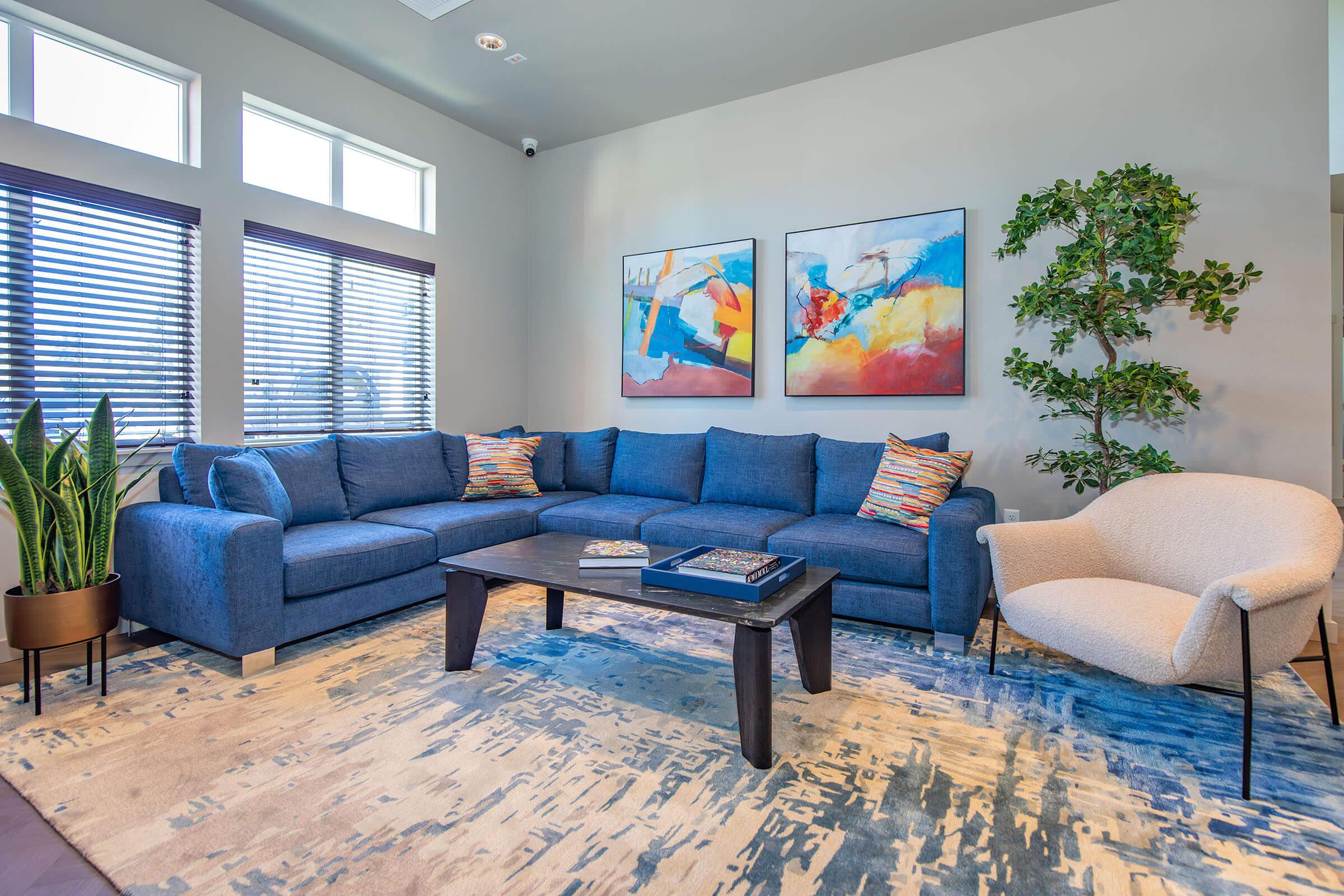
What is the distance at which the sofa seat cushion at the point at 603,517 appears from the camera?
3.43 metres

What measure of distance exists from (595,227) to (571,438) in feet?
5.29

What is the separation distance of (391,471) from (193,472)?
0.96 meters

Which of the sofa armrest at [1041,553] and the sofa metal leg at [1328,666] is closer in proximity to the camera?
the sofa metal leg at [1328,666]

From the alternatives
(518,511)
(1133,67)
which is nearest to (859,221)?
(1133,67)

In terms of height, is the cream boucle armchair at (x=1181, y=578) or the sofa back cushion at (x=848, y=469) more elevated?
the sofa back cushion at (x=848, y=469)

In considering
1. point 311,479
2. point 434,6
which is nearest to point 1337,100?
point 434,6

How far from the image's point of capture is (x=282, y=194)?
347 centimetres

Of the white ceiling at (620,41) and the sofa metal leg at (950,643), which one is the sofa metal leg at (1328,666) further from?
the white ceiling at (620,41)

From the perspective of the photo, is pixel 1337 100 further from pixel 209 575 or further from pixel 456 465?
pixel 209 575

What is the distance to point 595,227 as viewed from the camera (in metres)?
4.75

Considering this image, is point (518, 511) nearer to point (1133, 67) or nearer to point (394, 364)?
point (394, 364)

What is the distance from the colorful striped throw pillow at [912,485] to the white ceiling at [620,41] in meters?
2.04

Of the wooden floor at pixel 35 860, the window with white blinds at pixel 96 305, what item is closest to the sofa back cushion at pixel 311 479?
the window with white blinds at pixel 96 305

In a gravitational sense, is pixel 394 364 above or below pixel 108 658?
above
